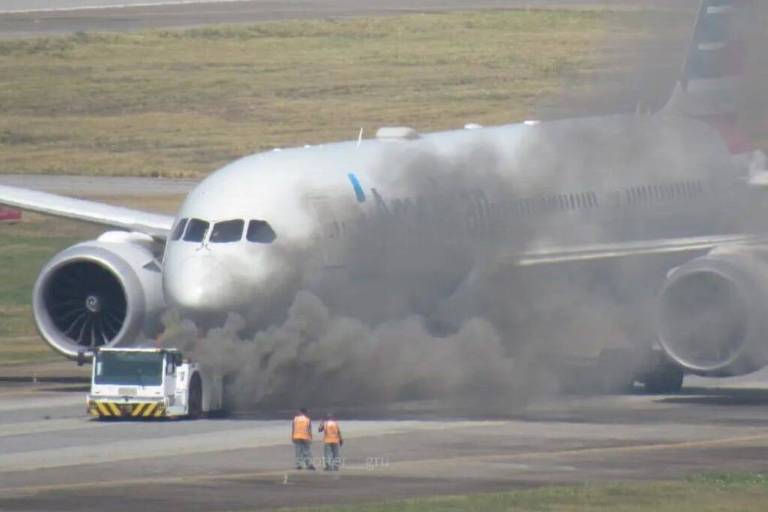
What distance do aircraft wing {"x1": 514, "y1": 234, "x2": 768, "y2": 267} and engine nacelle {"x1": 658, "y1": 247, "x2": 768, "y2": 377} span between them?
0.88 m

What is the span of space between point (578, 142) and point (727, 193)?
5.00 m

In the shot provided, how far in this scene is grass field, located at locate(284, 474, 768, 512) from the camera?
30.9 metres

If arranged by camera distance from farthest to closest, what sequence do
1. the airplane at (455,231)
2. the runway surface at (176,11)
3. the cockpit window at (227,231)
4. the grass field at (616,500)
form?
the runway surface at (176,11)
the airplane at (455,231)
the cockpit window at (227,231)
the grass field at (616,500)

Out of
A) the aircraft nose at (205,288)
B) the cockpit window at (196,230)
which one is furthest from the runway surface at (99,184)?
the aircraft nose at (205,288)

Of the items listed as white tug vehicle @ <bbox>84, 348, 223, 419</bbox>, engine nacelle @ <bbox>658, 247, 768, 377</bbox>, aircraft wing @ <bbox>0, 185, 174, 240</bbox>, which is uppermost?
aircraft wing @ <bbox>0, 185, 174, 240</bbox>

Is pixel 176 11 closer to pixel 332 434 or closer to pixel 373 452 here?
pixel 373 452

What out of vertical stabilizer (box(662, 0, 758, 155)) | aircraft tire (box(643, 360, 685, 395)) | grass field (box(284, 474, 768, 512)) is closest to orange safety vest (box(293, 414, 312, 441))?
grass field (box(284, 474, 768, 512))

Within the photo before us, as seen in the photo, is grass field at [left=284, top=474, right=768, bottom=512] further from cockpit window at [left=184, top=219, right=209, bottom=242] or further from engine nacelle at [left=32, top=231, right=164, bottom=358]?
engine nacelle at [left=32, top=231, right=164, bottom=358]

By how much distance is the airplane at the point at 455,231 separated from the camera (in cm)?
4259

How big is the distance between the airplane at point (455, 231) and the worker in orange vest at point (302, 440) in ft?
21.1

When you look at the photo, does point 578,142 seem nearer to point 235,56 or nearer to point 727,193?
point 727,193

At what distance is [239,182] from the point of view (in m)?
43.5

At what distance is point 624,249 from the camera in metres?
46.6

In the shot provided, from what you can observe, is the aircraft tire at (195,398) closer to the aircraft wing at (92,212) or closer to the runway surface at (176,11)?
the aircraft wing at (92,212)
